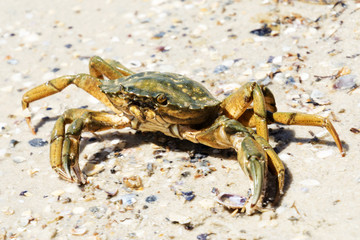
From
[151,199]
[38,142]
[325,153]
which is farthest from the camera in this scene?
[38,142]

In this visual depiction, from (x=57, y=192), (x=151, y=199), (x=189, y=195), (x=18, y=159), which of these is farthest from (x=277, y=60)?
(x=18, y=159)

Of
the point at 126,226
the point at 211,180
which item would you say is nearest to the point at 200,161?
the point at 211,180

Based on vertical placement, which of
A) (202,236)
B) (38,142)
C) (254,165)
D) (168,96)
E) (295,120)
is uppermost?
(168,96)

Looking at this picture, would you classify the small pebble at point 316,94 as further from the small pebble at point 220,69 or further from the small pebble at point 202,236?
the small pebble at point 202,236

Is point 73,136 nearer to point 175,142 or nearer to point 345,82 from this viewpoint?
point 175,142

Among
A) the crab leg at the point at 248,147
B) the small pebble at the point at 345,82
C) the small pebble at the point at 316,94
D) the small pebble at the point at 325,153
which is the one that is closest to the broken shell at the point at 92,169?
the crab leg at the point at 248,147

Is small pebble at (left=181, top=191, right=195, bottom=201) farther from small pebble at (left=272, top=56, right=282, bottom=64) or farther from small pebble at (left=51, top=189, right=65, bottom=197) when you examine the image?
small pebble at (left=272, top=56, right=282, bottom=64)

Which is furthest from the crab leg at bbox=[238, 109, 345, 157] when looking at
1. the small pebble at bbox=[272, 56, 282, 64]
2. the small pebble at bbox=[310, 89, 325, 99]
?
the small pebble at bbox=[272, 56, 282, 64]
